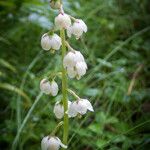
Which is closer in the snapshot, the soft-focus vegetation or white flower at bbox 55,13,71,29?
white flower at bbox 55,13,71,29

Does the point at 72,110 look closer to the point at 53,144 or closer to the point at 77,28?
the point at 53,144

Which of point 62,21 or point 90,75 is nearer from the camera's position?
point 62,21

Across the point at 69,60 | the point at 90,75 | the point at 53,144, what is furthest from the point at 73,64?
the point at 90,75

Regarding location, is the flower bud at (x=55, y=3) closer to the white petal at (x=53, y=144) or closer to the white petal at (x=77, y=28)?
the white petal at (x=77, y=28)

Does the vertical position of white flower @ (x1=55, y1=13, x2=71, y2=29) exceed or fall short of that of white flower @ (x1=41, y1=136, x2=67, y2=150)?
it exceeds it

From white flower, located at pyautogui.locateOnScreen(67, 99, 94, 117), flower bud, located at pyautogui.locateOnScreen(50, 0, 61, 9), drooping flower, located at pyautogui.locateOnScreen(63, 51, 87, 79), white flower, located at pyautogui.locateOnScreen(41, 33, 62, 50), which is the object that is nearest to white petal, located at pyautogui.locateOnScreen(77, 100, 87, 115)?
white flower, located at pyautogui.locateOnScreen(67, 99, 94, 117)

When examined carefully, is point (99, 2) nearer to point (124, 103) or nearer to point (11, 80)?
point (11, 80)

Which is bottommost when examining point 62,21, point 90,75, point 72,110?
point 72,110

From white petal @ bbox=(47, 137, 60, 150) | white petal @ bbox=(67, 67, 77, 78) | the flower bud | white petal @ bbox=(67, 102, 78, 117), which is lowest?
white petal @ bbox=(47, 137, 60, 150)

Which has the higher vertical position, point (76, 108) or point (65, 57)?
point (65, 57)

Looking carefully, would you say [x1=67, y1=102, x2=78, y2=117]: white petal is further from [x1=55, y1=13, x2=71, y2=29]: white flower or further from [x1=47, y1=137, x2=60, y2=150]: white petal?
[x1=55, y1=13, x2=71, y2=29]: white flower

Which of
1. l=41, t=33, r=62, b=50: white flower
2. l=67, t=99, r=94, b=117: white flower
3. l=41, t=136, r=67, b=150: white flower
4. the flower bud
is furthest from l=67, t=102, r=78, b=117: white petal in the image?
the flower bud
